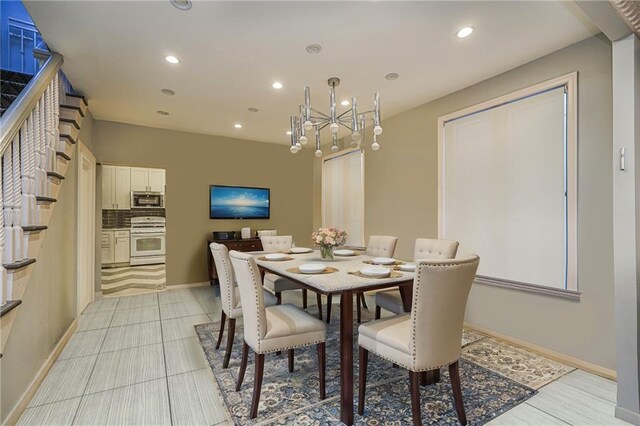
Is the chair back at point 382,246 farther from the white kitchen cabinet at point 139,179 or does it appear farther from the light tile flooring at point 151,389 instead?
the white kitchen cabinet at point 139,179

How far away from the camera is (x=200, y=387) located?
7.06 ft

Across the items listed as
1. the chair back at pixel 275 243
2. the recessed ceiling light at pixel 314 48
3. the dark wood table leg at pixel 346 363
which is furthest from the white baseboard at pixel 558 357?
the recessed ceiling light at pixel 314 48

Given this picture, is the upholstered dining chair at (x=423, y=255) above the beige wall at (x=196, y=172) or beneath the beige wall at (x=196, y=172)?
beneath

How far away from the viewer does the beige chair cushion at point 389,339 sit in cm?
166

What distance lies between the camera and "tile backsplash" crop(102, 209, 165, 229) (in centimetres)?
682

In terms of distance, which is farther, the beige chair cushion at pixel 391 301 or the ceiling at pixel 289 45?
the beige chair cushion at pixel 391 301

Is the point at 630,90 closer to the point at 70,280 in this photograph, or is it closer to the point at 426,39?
the point at 426,39

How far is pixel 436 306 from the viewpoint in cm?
158

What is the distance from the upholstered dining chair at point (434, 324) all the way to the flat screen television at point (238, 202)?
4438mm

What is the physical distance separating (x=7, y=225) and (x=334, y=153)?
4.79 meters

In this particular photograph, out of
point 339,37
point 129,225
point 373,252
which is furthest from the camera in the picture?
point 129,225

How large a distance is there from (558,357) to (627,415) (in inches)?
32.9

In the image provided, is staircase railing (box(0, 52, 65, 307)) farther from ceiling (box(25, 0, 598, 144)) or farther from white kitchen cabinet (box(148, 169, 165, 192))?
white kitchen cabinet (box(148, 169, 165, 192))

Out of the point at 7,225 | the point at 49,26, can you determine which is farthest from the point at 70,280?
the point at 49,26
